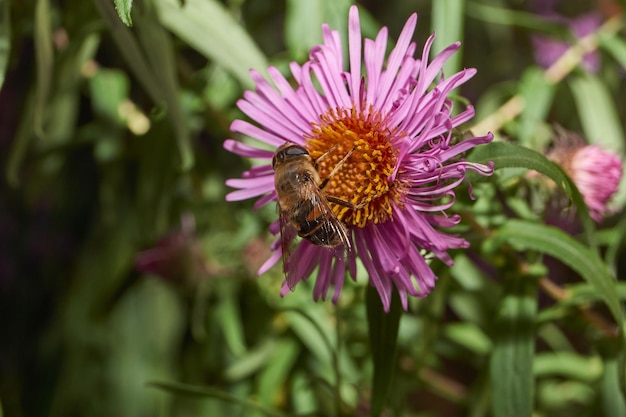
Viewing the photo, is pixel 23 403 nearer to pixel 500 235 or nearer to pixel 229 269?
pixel 229 269

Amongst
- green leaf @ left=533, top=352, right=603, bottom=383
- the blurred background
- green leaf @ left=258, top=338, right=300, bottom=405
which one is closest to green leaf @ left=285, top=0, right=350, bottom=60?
the blurred background

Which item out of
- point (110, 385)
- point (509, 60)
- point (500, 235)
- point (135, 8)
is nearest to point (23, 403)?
point (110, 385)

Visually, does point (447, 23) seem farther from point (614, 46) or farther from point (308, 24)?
point (614, 46)

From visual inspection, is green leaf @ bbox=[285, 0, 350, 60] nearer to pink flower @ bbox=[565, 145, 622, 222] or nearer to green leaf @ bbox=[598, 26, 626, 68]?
pink flower @ bbox=[565, 145, 622, 222]

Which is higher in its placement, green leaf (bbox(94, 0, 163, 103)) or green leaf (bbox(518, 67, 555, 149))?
green leaf (bbox(518, 67, 555, 149))

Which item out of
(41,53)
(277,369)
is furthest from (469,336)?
(41,53)

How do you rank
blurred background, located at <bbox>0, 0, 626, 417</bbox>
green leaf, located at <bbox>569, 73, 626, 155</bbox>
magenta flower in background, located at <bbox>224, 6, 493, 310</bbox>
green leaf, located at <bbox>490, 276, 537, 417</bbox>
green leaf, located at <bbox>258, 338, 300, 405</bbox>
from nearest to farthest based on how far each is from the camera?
1. magenta flower in background, located at <bbox>224, 6, 493, 310</bbox>
2. green leaf, located at <bbox>490, 276, 537, 417</bbox>
3. blurred background, located at <bbox>0, 0, 626, 417</bbox>
4. green leaf, located at <bbox>258, 338, 300, 405</bbox>
5. green leaf, located at <bbox>569, 73, 626, 155</bbox>
